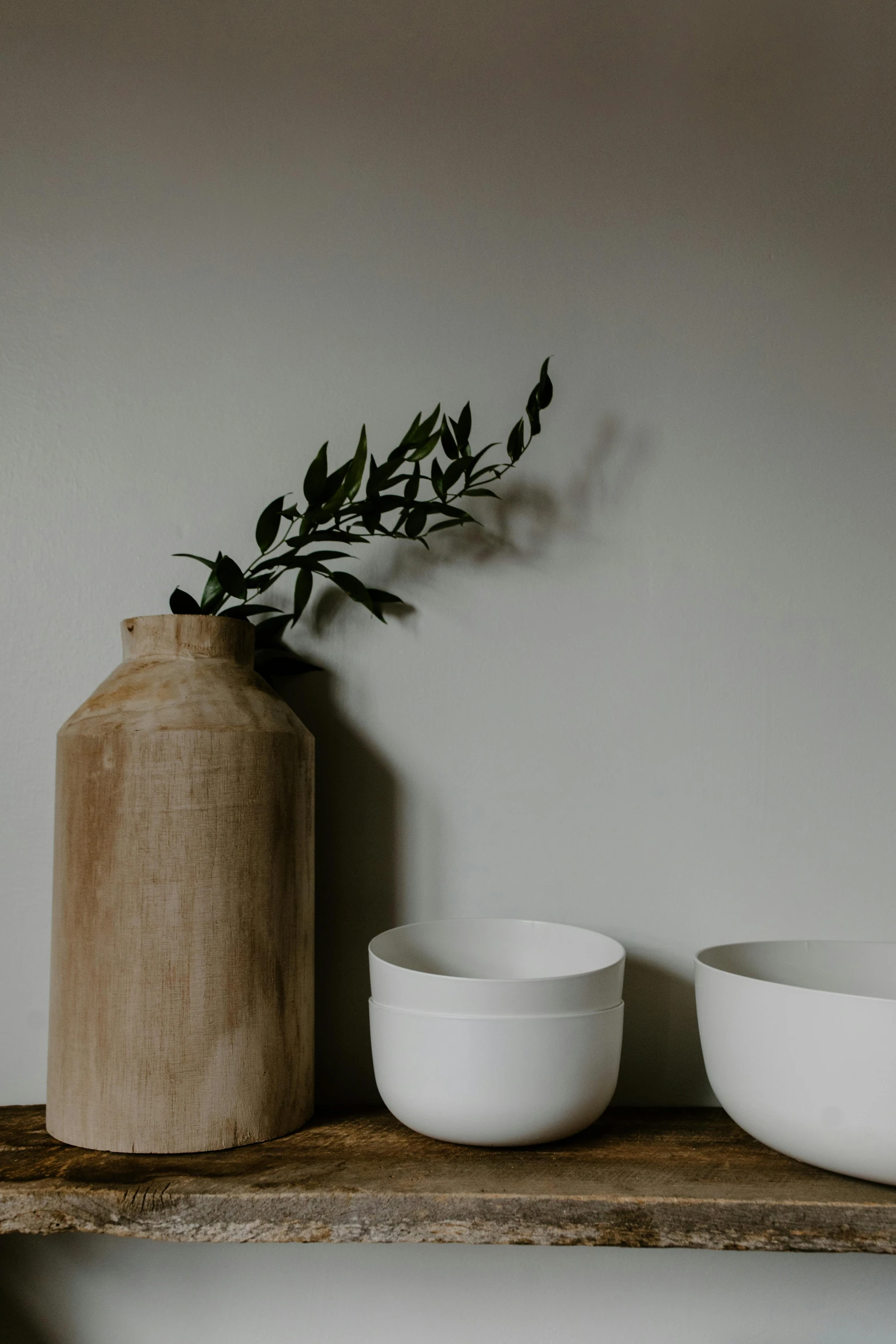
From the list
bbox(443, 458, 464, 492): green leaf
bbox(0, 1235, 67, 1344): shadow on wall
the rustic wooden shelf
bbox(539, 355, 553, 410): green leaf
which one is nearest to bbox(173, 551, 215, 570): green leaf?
bbox(443, 458, 464, 492): green leaf

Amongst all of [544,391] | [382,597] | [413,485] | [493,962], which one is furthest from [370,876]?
[544,391]

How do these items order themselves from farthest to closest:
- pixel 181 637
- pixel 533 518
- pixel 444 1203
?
pixel 533 518
pixel 181 637
pixel 444 1203

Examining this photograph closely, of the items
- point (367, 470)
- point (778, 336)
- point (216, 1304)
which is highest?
point (778, 336)

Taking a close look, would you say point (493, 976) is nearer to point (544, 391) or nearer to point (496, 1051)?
point (496, 1051)

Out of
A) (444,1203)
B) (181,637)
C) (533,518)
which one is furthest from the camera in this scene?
(533,518)

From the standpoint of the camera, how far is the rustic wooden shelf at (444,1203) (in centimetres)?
54

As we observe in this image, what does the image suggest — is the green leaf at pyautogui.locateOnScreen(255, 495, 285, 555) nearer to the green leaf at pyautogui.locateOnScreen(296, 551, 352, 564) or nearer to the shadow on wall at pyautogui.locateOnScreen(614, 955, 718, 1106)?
the green leaf at pyautogui.locateOnScreen(296, 551, 352, 564)

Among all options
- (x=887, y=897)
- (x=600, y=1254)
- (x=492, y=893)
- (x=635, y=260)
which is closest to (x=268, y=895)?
(x=492, y=893)

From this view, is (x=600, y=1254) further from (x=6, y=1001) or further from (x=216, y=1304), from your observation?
(x=6, y=1001)

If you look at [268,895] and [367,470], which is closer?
[268,895]

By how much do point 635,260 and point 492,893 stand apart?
62cm

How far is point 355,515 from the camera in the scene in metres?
0.74

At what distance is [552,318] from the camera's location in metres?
0.82

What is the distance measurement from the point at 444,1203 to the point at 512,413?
0.65 meters
